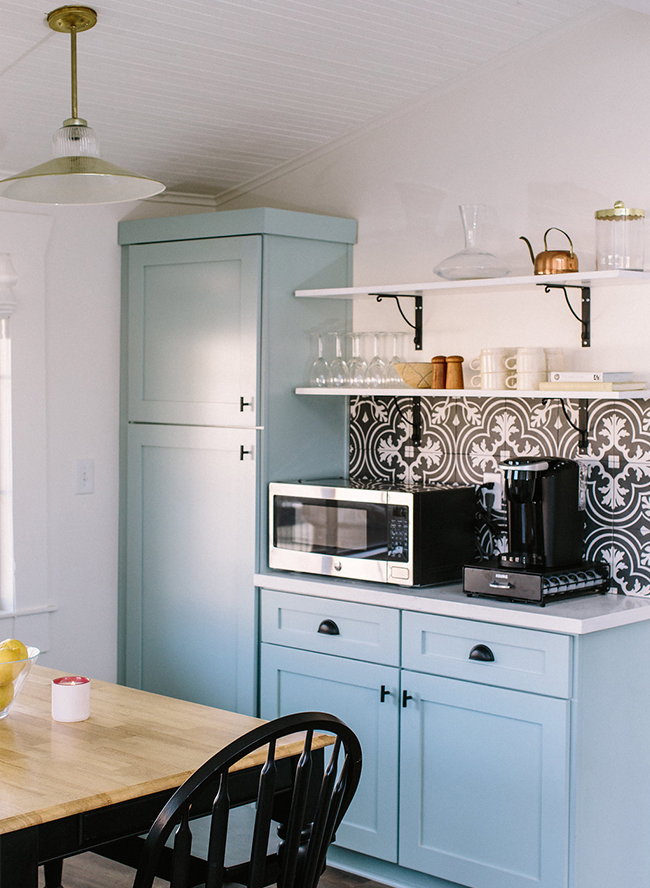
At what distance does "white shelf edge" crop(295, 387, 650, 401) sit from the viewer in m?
2.99

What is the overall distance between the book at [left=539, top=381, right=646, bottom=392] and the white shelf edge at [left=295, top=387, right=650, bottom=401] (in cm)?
1

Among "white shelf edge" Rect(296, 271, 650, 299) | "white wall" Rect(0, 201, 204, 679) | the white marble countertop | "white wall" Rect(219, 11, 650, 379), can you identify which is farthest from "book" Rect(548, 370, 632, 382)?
"white wall" Rect(0, 201, 204, 679)

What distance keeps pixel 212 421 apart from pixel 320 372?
44 centimetres

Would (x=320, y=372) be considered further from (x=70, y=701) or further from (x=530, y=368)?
(x=70, y=701)

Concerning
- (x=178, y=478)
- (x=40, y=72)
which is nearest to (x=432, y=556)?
(x=178, y=478)

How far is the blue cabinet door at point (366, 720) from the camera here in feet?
10.7

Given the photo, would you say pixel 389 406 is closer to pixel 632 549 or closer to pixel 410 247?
pixel 410 247

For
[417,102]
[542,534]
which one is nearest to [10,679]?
[542,534]

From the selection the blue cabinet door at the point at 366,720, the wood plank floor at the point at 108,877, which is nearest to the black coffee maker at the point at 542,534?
the blue cabinet door at the point at 366,720

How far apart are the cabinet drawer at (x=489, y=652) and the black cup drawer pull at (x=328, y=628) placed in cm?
28

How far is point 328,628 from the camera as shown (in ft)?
11.2

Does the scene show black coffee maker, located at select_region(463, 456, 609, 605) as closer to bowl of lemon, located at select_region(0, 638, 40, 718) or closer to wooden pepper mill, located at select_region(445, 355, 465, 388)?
wooden pepper mill, located at select_region(445, 355, 465, 388)

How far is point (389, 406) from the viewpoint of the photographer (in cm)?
387

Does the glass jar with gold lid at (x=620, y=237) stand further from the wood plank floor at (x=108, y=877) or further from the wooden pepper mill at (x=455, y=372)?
the wood plank floor at (x=108, y=877)
